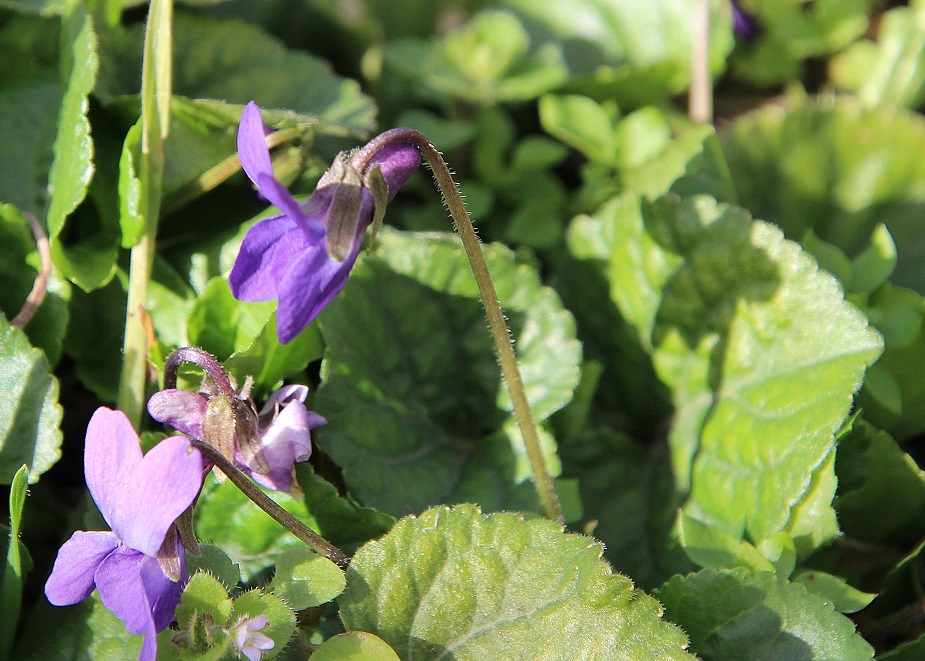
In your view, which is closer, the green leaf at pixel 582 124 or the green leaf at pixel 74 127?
the green leaf at pixel 74 127

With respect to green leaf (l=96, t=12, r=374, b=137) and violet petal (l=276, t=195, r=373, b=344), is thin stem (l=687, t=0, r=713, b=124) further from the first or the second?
violet petal (l=276, t=195, r=373, b=344)

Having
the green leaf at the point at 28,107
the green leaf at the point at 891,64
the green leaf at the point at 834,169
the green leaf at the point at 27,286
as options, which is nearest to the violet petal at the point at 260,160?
the green leaf at the point at 27,286

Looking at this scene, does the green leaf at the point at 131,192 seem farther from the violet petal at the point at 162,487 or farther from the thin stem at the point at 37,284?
the violet petal at the point at 162,487

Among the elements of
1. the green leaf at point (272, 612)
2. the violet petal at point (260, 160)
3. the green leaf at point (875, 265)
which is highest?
the violet petal at point (260, 160)

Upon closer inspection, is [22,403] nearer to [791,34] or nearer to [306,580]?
[306,580]

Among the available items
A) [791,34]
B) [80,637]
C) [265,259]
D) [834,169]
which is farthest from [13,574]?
[791,34]

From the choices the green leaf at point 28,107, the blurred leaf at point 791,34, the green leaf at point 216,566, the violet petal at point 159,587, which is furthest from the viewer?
the blurred leaf at point 791,34
